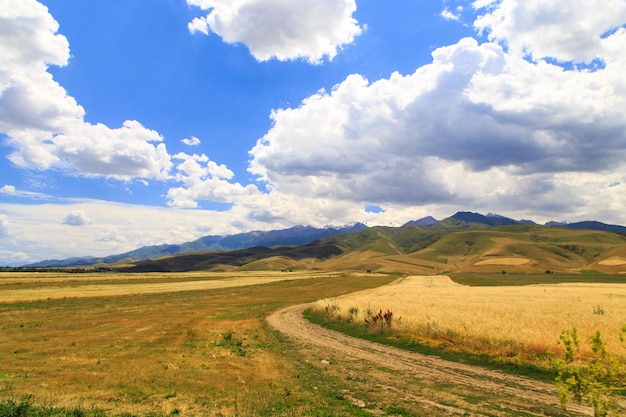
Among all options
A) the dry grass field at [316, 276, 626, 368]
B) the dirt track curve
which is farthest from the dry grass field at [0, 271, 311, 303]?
the dirt track curve

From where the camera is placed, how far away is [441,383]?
53.2ft

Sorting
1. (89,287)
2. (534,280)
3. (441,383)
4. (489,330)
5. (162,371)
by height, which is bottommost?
(534,280)

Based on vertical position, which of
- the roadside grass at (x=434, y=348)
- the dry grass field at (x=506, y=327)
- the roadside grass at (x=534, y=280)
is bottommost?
the roadside grass at (x=534, y=280)

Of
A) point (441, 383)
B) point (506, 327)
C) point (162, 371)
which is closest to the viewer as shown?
point (441, 383)

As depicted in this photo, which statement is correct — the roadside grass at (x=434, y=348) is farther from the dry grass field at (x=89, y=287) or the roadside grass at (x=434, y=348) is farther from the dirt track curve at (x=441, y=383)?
the dry grass field at (x=89, y=287)

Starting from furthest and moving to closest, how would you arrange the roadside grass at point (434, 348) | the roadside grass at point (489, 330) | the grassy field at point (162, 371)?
the roadside grass at point (489, 330)
the roadside grass at point (434, 348)
the grassy field at point (162, 371)

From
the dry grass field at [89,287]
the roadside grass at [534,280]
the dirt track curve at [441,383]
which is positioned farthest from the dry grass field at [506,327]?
the roadside grass at [534,280]

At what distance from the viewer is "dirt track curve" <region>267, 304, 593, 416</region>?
42.5 ft

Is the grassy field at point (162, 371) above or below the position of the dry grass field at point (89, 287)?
above

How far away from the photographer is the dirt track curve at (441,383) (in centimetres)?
1295

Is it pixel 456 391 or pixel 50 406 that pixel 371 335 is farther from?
pixel 50 406

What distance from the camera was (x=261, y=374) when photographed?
59.2ft

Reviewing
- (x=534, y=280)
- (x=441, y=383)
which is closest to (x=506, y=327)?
(x=441, y=383)

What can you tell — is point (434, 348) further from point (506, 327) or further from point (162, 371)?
point (162, 371)
